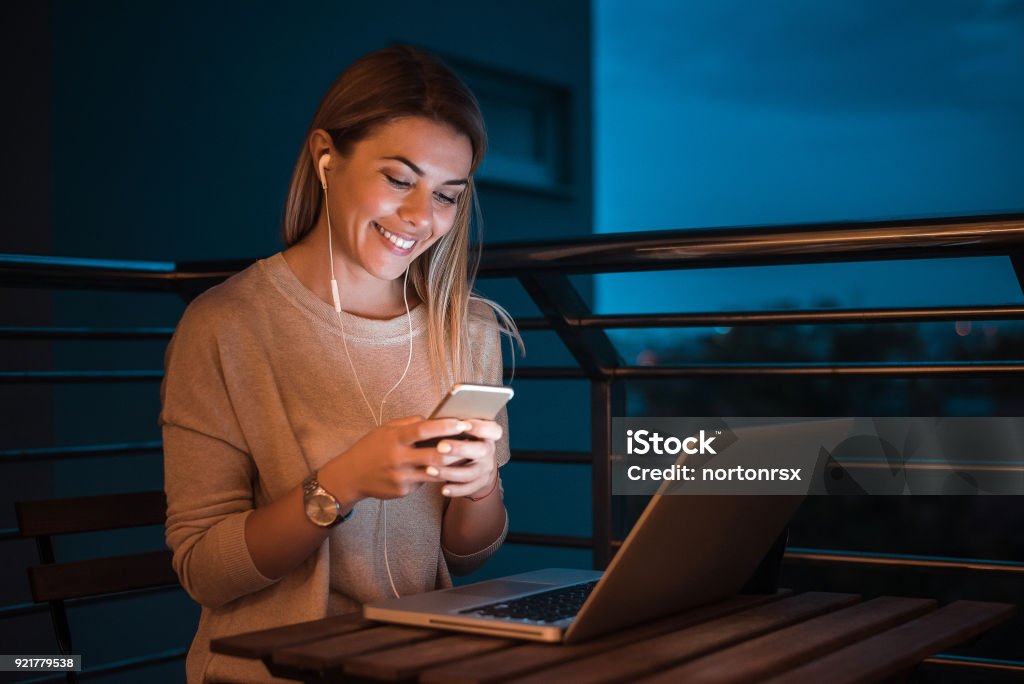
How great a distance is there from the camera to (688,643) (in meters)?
1.22

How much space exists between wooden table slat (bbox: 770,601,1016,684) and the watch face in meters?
0.59

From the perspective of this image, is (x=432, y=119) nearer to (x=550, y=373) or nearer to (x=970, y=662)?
(x=550, y=373)

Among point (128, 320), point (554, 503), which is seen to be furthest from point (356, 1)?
point (554, 503)

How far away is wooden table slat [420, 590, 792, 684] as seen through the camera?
1.04 m

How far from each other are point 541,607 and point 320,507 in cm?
31

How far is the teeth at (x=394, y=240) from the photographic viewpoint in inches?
64.7

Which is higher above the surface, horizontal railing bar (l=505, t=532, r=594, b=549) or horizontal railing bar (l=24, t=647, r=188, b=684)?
horizontal railing bar (l=505, t=532, r=594, b=549)

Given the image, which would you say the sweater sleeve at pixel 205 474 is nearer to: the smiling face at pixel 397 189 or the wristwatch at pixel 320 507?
the wristwatch at pixel 320 507

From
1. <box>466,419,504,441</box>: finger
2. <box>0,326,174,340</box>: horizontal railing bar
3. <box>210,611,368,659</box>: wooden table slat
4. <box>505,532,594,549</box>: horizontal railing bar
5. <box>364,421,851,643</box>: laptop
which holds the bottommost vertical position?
<box>505,532,594,549</box>: horizontal railing bar

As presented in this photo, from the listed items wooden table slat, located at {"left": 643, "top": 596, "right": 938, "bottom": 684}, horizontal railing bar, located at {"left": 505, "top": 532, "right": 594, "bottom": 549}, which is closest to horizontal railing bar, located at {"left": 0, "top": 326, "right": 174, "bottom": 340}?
horizontal railing bar, located at {"left": 505, "top": 532, "right": 594, "bottom": 549}

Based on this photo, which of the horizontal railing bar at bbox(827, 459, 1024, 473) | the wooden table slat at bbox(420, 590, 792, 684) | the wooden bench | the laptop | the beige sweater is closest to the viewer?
the wooden table slat at bbox(420, 590, 792, 684)

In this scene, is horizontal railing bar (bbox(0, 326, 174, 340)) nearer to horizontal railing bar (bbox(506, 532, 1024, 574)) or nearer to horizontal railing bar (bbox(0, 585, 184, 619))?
horizontal railing bar (bbox(0, 585, 184, 619))

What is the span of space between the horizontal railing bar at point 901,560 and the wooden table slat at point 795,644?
537 millimetres
